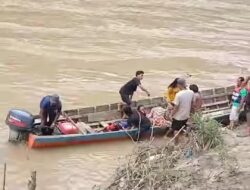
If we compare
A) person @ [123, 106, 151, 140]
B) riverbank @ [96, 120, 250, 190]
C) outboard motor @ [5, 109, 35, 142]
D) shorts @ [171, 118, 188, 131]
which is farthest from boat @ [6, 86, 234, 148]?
riverbank @ [96, 120, 250, 190]

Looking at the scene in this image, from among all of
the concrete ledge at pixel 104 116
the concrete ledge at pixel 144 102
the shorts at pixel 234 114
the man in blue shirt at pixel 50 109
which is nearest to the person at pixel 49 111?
the man in blue shirt at pixel 50 109

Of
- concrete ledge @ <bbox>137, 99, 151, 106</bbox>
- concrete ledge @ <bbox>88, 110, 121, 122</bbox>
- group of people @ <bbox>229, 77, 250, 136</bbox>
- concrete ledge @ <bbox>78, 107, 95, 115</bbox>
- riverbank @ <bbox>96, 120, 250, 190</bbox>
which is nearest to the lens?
riverbank @ <bbox>96, 120, 250, 190</bbox>

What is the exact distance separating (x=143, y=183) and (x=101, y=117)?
18.1 feet

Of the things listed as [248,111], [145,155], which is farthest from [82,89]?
[145,155]

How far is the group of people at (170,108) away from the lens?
11148mm

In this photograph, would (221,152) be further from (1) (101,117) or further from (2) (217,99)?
(2) (217,99)

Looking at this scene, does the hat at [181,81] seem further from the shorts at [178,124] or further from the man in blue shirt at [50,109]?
the man in blue shirt at [50,109]

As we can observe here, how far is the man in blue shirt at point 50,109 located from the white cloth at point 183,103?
234 cm

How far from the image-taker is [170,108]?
1253 centimetres

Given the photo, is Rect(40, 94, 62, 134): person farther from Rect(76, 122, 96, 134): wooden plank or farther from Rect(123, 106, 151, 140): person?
Rect(123, 106, 151, 140): person

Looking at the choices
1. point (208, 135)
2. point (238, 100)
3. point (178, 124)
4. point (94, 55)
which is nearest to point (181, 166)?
point (208, 135)

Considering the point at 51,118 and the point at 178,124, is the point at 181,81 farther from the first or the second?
the point at 51,118

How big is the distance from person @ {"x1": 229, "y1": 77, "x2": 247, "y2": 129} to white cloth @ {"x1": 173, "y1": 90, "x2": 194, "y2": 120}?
1.54m

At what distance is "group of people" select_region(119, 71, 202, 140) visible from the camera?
11.1 meters
